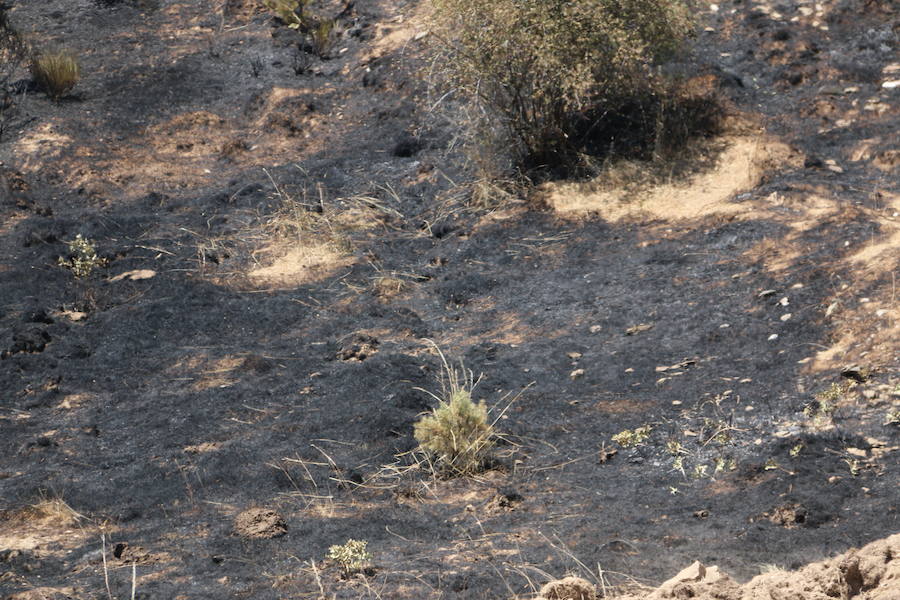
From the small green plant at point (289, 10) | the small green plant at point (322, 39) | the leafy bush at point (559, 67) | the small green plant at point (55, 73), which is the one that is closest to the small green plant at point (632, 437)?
the leafy bush at point (559, 67)

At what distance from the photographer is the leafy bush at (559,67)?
858 cm

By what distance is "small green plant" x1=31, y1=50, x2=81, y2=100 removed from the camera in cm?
1118

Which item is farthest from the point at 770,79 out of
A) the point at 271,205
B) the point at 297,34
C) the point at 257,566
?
the point at 257,566

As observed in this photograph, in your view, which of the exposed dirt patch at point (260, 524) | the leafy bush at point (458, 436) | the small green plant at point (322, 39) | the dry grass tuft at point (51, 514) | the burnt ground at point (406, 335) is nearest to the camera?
the burnt ground at point (406, 335)

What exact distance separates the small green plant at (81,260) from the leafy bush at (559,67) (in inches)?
138

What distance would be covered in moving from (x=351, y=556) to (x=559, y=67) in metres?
5.49

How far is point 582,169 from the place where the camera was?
9203mm

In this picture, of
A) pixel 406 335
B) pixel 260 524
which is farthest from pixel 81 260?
pixel 260 524

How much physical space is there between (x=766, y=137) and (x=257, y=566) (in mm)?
6341

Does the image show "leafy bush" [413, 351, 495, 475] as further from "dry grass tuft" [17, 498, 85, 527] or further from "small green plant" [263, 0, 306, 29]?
"small green plant" [263, 0, 306, 29]

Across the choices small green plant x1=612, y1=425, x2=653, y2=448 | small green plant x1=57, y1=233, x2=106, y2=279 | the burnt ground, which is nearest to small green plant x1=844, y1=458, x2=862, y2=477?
the burnt ground

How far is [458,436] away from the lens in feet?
17.8

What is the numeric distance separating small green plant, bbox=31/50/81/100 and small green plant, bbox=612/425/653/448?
27.1 ft

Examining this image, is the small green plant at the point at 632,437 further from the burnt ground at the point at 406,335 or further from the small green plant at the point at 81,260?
the small green plant at the point at 81,260
